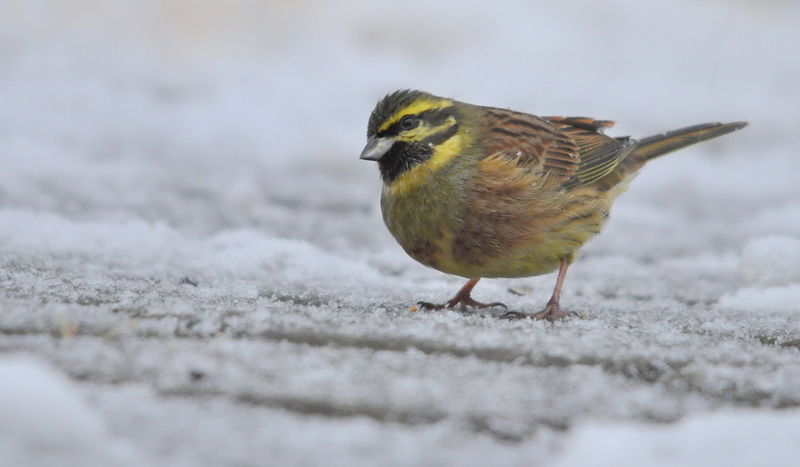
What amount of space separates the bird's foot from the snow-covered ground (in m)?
0.24

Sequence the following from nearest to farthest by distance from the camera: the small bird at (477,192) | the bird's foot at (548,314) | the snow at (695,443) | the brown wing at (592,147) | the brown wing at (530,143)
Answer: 1. the snow at (695,443)
2. the bird's foot at (548,314)
3. the small bird at (477,192)
4. the brown wing at (530,143)
5. the brown wing at (592,147)

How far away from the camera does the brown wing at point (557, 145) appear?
14.3 ft

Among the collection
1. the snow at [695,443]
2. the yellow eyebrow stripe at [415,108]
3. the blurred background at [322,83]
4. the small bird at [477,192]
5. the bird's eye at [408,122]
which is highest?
the blurred background at [322,83]

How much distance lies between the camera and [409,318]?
3158 mm

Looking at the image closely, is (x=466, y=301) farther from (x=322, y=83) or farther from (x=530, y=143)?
(x=322, y=83)

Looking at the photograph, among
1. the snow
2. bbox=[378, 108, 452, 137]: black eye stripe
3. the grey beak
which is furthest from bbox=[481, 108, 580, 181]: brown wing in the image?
the snow

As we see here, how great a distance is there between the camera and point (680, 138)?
5242 mm

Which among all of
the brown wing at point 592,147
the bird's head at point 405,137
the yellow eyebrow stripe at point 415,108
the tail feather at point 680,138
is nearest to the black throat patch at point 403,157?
the bird's head at point 405,137

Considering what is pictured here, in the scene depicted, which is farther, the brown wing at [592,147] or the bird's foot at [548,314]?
the brown wing at [592,147]

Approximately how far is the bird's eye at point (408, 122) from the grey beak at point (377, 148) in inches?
3.9

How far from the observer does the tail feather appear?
523 centimetres

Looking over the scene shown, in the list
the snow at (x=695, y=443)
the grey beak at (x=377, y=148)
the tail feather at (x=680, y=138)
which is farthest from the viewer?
the tail feather at (x=680, y=138)

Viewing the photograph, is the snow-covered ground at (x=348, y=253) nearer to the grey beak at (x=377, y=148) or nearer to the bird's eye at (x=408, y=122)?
the grey beak at (x=377, y=148)

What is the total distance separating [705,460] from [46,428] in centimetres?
167
